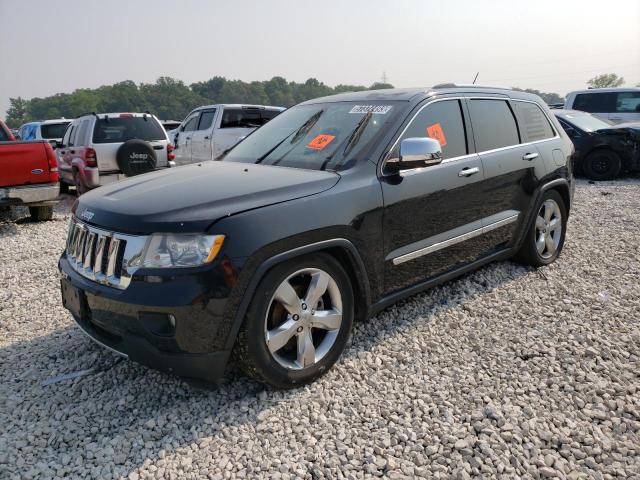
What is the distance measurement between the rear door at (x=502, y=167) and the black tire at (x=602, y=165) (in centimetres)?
776

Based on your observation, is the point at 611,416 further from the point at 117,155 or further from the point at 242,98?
the point at 242,98

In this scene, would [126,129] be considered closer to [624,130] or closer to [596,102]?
[624,130]

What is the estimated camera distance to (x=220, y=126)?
1149cm

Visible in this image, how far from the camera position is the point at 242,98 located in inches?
3666

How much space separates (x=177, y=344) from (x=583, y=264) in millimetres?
4240

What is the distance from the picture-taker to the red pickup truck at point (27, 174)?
23.0 feet

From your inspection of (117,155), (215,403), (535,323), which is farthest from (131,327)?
(117,155)

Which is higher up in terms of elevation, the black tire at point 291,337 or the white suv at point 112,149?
the white suv at point 112,149

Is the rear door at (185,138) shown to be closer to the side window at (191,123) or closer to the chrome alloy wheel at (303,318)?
the side window at (191,123)

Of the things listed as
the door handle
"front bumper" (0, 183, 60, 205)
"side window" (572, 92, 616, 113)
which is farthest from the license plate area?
"side window" (572, 92, 616, 113)

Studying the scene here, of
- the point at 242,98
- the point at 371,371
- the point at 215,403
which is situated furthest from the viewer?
the point at 242,98

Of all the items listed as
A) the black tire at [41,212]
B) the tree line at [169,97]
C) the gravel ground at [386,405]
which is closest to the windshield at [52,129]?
the black tire at [41,212]

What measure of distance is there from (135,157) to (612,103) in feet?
40.0

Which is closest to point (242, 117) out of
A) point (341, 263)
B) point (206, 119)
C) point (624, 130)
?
point (206, 119)
